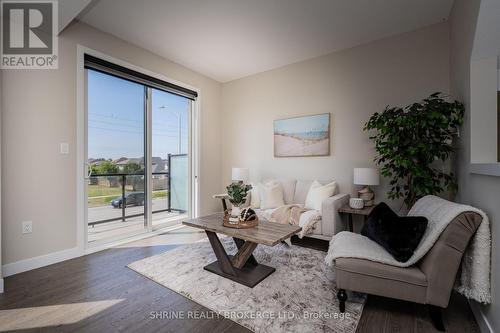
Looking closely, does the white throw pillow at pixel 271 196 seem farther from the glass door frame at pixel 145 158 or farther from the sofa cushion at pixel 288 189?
the glass door frame at pixel 145 158

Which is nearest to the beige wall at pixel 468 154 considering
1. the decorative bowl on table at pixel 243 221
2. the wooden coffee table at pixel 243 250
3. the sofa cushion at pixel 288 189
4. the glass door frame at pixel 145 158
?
the wooden coffee table at pixel 243 250

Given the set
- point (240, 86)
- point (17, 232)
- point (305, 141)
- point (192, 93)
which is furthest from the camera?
point (240, 86)

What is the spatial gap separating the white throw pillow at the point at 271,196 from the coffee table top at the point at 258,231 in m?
1.15

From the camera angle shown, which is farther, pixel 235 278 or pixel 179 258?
pixel 179 258

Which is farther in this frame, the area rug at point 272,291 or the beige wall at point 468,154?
the area rug at point 272,291

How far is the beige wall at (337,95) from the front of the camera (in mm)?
2977

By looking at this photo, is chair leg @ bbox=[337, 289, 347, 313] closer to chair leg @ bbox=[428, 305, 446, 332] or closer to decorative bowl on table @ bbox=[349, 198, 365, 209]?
chair leg @ bbox=[428, 305, 446, 332]

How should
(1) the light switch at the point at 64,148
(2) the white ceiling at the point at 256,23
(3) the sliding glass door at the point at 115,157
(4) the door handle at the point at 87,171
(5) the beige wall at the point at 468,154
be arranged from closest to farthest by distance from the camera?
(5) the beige wall at the point at 468,154, (2) the white ceiling at the point at 256,23, (1) the light switch at the point at 64,148, (4) the door handle at the point at 87,171, (3) the sliding glass door at the point at 115,157

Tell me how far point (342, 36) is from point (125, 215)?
4.23m

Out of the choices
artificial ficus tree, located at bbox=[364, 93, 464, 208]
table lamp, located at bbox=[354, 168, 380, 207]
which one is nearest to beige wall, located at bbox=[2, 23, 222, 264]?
table lamp, located at bbox=[354, 168, 380, 207]

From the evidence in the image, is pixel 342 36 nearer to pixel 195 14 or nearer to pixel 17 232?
pixel 195 14

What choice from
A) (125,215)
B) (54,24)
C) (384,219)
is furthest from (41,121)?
(384,219)

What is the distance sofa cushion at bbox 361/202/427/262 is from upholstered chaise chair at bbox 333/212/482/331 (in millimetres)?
97

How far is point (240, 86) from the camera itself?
4.63 m
